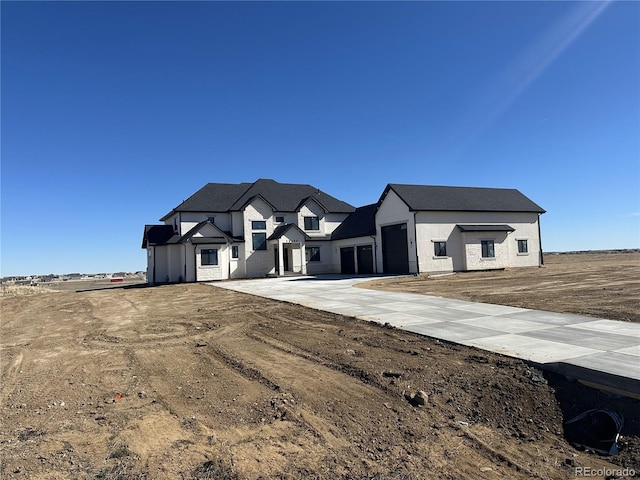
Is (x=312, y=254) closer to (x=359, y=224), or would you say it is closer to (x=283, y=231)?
(x=283, y=231)

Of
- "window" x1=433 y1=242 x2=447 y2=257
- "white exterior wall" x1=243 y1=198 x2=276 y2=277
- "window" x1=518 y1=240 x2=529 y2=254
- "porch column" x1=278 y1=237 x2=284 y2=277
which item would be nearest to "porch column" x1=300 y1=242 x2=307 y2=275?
"porch column" x1=278 y1=237 x2=284 y2=277

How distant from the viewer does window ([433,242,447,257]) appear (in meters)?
30.9

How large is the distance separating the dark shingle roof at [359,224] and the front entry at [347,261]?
1381mm

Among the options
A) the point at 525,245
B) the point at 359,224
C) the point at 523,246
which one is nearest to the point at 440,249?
the point at 359,224

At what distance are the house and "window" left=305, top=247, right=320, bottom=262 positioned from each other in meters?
0.10

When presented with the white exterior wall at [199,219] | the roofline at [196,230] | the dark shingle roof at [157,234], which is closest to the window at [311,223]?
the white exterior wall at [199,219]

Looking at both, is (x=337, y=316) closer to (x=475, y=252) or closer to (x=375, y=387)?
(x=375, y=387)

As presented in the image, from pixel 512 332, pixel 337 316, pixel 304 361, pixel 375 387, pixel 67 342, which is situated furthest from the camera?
pixel 337 316

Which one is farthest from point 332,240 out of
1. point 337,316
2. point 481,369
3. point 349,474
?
point 349,474

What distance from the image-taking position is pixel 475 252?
32156 mm

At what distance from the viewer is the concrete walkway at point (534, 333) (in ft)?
19.1

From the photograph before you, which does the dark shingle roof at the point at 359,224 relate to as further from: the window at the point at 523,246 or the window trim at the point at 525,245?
the window at the point at 523,246

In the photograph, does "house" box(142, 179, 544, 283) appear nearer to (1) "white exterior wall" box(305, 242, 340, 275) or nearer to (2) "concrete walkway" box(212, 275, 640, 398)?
(1) "white exterior wall" box(305, 242, 340, 275)

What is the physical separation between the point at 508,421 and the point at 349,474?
234 centimetres
